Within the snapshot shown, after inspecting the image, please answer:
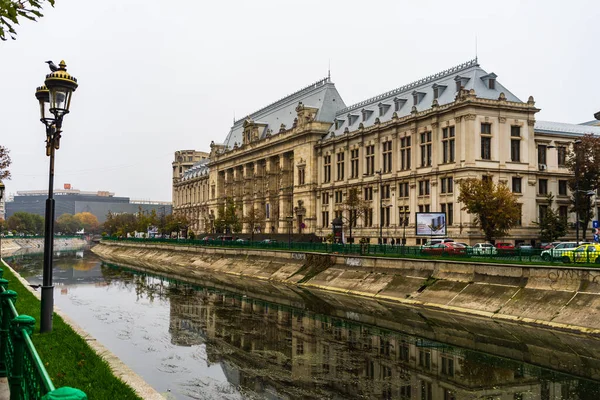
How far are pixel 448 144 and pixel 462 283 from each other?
29.7m

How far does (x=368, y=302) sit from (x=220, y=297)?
11742 millimetres

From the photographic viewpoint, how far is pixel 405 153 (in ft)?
230

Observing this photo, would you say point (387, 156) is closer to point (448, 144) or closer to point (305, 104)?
point (448, 144)

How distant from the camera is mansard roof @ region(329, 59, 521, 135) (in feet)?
210

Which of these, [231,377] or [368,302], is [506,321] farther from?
[231,377]

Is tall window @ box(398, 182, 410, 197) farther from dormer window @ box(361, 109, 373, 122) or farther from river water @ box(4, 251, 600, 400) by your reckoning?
river water @ box(4, 251, 600, 400)

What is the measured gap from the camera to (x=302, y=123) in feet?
302

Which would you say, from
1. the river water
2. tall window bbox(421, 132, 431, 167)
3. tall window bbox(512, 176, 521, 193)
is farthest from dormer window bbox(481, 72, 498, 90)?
the river water

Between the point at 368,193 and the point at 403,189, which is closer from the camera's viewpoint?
the point at 403,189

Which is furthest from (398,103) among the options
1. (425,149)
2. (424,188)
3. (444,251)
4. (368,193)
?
(444,251)

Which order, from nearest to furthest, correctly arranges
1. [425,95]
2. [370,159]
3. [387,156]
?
1. [425,95]
2. [387,156]
3. [370,159]

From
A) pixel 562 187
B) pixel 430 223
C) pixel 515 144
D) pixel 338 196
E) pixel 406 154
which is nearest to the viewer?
pixel 430 223

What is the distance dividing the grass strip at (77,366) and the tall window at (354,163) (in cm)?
6383

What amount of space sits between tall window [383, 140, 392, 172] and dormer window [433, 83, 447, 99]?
27.7 ft
